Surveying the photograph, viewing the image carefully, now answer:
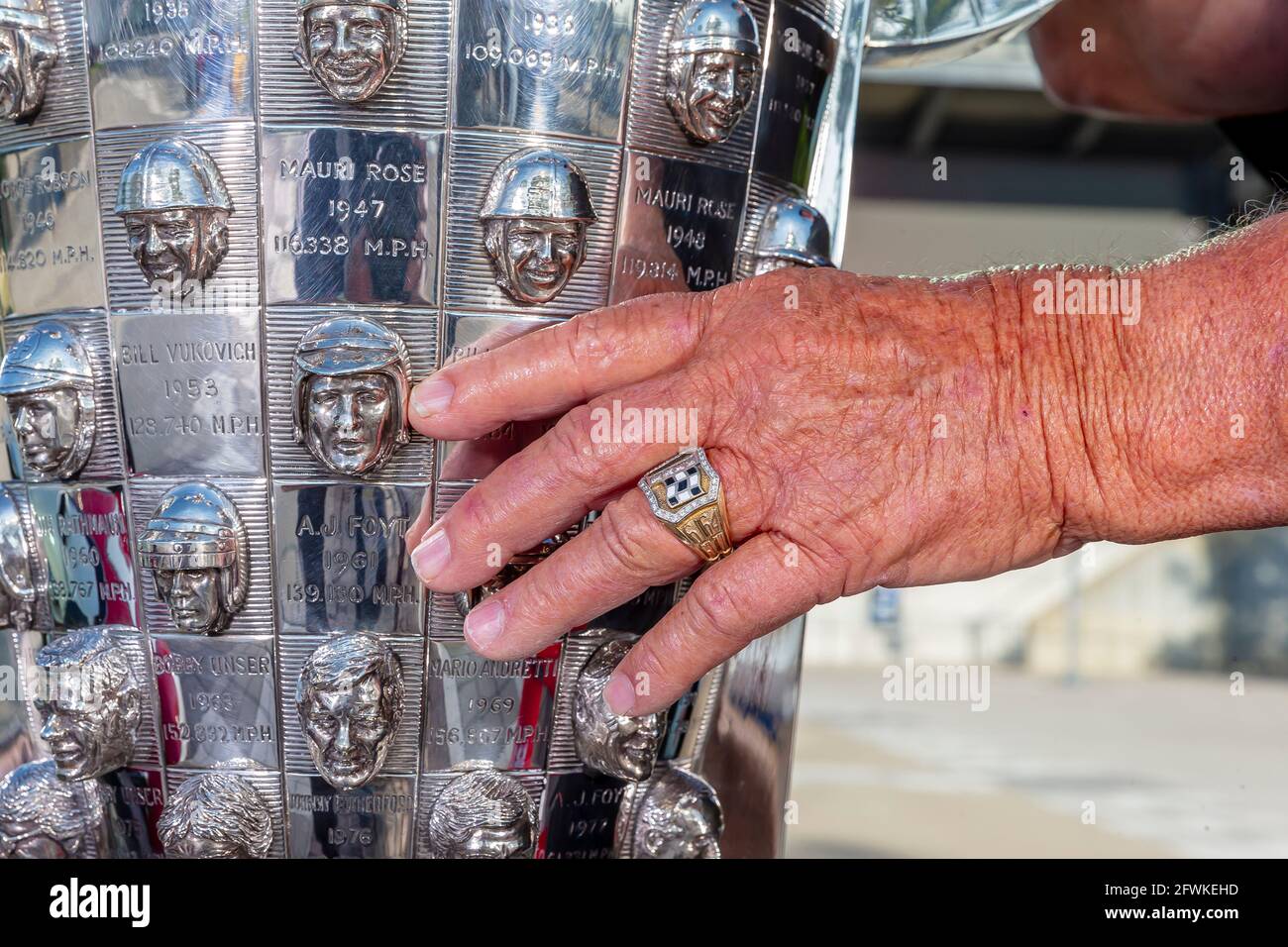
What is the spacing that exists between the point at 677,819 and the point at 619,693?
0.10 m

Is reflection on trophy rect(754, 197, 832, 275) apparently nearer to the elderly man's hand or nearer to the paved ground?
the elderly man's hand

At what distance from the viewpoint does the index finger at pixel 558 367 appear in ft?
1.78

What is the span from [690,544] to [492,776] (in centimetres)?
16

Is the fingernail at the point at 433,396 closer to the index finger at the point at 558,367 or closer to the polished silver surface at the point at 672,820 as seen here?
the index finger at the point at 558,367

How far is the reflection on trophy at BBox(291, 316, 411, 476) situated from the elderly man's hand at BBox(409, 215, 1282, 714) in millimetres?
16

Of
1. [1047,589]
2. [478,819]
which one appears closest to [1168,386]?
[478,819]

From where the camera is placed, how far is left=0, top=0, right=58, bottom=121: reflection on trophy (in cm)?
56

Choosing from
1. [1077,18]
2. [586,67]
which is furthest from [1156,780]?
[586,67]

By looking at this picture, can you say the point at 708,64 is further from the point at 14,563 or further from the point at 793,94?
the point at 14,563

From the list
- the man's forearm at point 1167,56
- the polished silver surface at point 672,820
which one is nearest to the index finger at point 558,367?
the polished silver surface at point 672,820

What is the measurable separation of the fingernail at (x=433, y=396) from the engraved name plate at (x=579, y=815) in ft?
0.65

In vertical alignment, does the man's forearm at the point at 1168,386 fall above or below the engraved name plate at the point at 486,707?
above

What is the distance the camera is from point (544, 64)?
22.0 inches

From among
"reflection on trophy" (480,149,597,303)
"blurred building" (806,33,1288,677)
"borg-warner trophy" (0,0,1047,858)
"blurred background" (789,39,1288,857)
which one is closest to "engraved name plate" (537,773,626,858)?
"borg-warner trophy" (0,0,1047,858)
